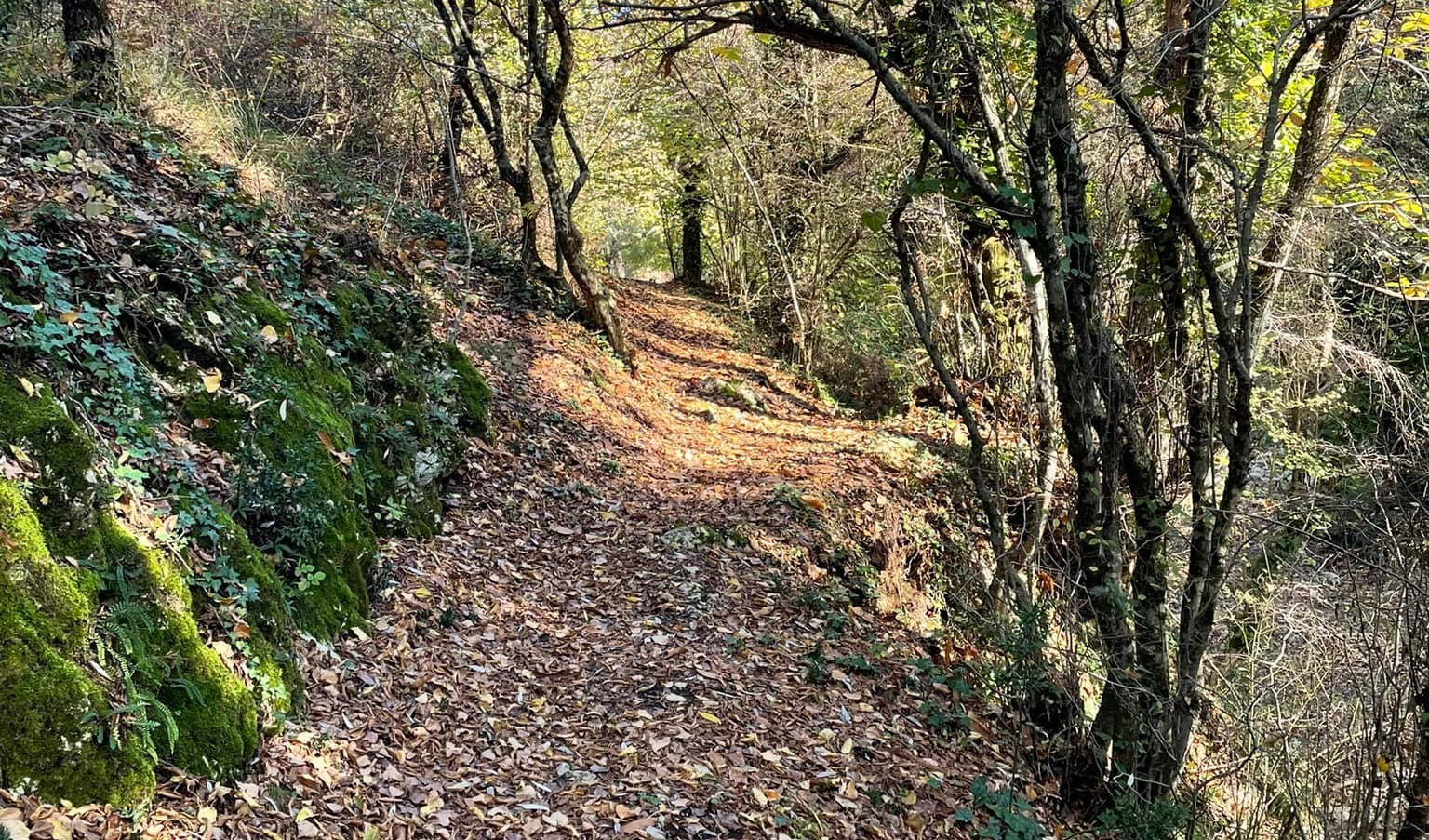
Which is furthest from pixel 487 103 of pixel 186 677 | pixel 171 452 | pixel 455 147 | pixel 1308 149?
pixel 186 677

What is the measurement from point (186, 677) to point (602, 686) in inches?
96.5

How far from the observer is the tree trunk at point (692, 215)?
1798 centimetres

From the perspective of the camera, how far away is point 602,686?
525 cm

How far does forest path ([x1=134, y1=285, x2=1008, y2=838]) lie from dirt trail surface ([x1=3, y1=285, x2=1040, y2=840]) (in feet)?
0.05

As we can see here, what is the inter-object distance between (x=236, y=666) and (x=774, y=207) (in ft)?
42.5

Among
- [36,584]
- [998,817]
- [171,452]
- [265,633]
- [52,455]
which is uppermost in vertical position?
[52,455]

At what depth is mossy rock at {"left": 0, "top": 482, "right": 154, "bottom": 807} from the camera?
104 inches

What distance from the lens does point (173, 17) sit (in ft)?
37.7

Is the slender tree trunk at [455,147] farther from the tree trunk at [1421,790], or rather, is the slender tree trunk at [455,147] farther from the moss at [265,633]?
the tree trunk at [1421,790]

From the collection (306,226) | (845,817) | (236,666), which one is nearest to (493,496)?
(306,226)

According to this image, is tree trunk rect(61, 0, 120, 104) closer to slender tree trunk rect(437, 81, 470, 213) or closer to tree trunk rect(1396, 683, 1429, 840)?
slender tree trunk rect(437, 81, 470, 213)

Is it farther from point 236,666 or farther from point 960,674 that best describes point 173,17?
point 960,674

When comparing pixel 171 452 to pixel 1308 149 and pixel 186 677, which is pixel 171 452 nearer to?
pixel 186 677

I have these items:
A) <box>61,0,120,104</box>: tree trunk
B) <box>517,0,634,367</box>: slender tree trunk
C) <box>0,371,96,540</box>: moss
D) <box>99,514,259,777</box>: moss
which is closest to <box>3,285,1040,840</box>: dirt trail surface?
<box>99,514,259,777</box>: moss
